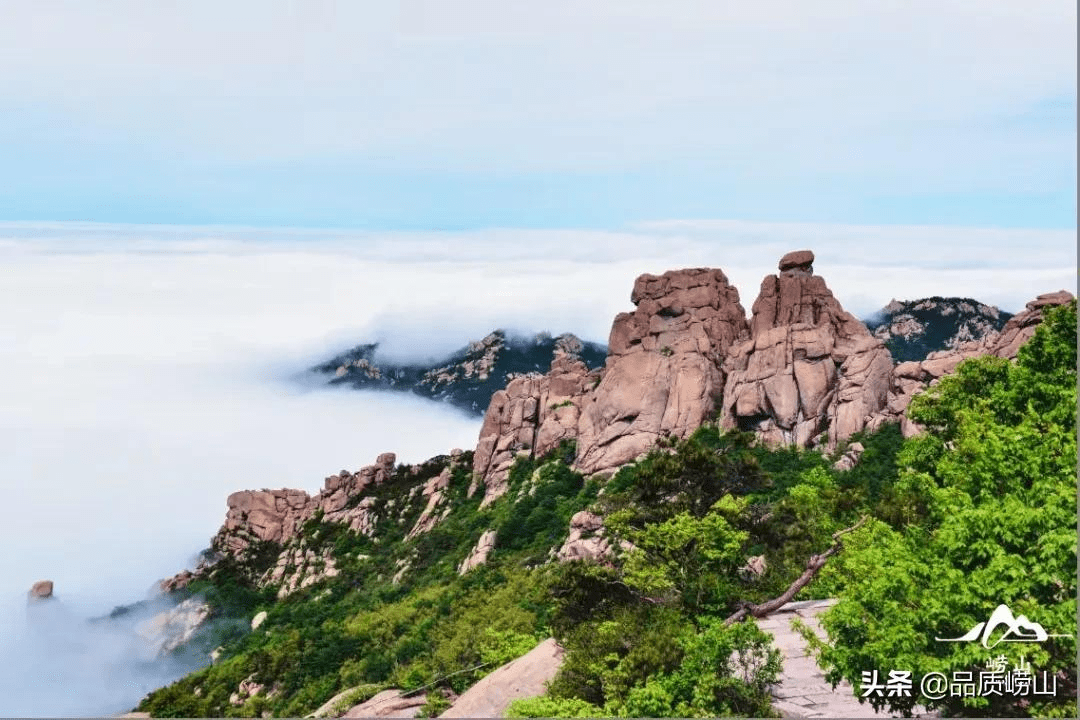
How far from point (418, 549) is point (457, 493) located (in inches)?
440

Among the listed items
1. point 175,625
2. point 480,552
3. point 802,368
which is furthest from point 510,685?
point 175,625

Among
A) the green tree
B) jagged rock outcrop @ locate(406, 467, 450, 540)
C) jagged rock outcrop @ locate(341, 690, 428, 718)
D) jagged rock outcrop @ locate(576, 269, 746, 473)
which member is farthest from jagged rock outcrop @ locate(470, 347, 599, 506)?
the green tree

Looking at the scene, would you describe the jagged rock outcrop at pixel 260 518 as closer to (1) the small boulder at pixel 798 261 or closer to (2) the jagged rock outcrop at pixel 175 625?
(2) the jagged rock outcrop at pixel 175 625

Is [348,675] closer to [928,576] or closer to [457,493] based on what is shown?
[457,493]

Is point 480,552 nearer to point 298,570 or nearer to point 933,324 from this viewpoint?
point 298,570

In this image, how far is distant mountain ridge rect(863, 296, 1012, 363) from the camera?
142 metres

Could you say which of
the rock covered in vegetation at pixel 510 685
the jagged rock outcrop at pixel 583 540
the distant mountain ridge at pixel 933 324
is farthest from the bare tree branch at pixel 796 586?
the distant mountain ridge at pixel 933 324

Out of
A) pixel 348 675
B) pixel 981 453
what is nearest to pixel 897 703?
pixel 981 453

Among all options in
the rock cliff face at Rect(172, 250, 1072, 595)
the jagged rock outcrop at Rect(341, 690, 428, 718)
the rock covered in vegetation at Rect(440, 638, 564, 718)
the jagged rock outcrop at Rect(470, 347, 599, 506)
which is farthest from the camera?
the jagged rock outcrop at Rect(470, 347, 599, 506)

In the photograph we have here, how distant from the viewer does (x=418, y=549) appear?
96.4 meters

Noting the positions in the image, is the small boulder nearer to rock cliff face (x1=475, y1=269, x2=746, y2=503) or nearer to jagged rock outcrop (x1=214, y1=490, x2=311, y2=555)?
rock cliff face (x1=475, y1=269, x2=746, y2=503)

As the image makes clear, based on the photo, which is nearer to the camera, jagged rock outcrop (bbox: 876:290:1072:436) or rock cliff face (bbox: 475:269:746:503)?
jagged rock outcrop (bbox: 876:290:1072:436)

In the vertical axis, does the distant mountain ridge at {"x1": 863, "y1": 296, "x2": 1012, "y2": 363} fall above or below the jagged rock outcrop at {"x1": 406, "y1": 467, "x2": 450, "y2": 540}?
above

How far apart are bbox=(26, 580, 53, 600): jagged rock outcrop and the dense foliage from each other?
80863 millimetres
